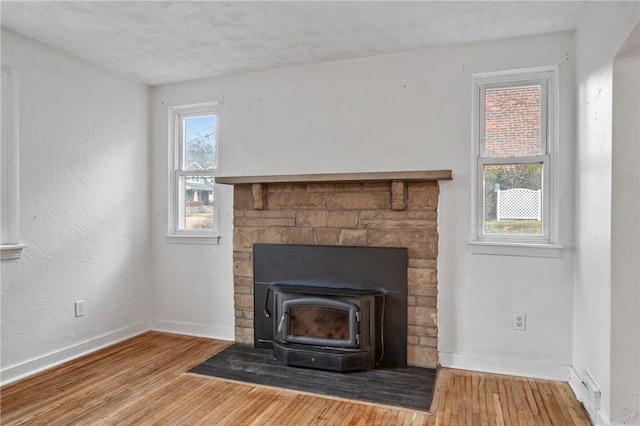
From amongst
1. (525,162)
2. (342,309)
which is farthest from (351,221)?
(525,162)

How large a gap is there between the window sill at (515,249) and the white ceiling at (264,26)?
1.49 metres

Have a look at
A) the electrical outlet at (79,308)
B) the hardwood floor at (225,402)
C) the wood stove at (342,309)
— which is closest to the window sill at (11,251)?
the electrical outlet at (79,308)

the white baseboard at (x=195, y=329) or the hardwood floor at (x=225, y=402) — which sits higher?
the white baseboard at (x=195, y=329)

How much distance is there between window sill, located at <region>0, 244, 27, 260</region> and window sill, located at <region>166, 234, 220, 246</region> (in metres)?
1.25

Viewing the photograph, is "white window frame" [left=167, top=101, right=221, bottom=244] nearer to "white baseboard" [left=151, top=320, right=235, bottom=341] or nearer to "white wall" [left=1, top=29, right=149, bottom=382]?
"white wall" [left=1, top=29, right=149, bottom=382]

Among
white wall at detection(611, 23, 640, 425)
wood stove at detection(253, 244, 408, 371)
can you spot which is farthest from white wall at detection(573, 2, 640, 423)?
wood stove at detection(253, 244, 408, 371)

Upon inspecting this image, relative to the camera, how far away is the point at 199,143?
390cm

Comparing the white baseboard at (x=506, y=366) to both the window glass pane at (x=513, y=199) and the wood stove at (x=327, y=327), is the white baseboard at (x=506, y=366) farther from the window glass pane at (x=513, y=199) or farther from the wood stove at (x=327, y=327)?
the window glass pane at (x=513, y=199)

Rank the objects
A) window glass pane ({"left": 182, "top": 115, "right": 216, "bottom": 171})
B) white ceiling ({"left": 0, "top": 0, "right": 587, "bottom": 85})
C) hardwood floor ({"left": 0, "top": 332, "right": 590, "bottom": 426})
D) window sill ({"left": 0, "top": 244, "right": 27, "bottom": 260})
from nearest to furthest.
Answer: hardwood floor ({"left": 0, "top": 332, "right": 590, "bottom": 426}) < white ceiling ({"left": 0, "top": 0, "right": 587, "bottom": 85}) < window sill ({"left": 0, "top": 244, "right": 27, "bottom": 260}) < window glass pane ({"left": 182, "top": 115, "right": 216, "bottom": 171})

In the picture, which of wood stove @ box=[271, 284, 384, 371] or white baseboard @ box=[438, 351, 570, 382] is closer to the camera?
white baseboard @ box=[438, 351, 570, 382]

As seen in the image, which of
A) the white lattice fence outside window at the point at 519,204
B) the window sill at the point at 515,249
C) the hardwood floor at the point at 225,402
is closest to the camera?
the hardwood floor at the point at 225,402

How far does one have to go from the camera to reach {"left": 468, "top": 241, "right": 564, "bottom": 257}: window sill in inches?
111

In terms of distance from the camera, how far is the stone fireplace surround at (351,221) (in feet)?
10.1

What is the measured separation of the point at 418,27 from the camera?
273 cm
